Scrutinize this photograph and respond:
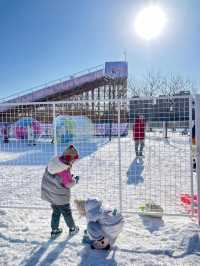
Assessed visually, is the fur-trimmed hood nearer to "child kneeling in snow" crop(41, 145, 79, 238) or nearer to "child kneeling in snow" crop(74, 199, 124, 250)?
"child kneeling in snow" crop(41, 145, 79, 238)

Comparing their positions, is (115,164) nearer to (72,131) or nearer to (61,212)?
(72,131)

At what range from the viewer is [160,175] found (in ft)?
21.4

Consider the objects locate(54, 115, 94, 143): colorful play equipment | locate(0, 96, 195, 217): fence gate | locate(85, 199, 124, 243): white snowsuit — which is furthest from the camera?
locate(54, 115, 94, 143): colorful play equipment

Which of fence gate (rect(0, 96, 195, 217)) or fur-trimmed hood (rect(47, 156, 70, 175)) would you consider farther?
fence gate (rect(0, 96, 195, 217))

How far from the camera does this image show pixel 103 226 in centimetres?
289

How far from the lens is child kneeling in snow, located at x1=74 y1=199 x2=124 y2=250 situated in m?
2.87

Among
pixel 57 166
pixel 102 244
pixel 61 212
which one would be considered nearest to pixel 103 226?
pixel 102 244

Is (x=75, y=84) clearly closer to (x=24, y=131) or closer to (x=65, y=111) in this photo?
(x=24, y=131)

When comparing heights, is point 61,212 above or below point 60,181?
below

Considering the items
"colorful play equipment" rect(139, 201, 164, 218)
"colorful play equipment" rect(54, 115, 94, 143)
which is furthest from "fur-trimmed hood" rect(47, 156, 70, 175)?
"colorful play equipment" rect(54, 115, 94, 143)

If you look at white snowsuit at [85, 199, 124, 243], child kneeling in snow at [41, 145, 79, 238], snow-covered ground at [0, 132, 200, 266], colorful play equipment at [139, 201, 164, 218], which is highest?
child kneeling in snow at [41, 145, 79, 238]

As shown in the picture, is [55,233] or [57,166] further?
[55,233]

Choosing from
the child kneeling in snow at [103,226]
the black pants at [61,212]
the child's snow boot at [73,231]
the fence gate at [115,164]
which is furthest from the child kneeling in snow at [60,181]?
the fence gate at [115,164]

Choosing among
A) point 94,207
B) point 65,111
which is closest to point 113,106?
point 65,111
